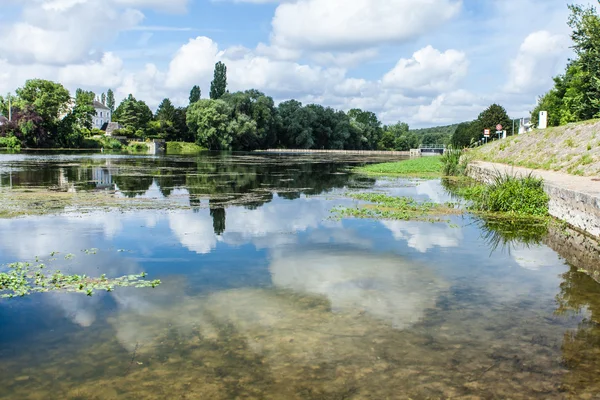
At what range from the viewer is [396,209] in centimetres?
1650

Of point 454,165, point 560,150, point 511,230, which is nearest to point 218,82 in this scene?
point 454,165

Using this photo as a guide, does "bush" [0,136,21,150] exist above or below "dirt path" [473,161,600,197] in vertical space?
above

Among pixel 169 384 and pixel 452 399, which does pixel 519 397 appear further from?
pixel 169 384

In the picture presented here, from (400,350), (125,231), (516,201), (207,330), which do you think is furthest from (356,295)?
(516,201)

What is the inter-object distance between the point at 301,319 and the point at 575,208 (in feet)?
32.4

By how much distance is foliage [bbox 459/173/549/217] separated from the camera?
622 inches

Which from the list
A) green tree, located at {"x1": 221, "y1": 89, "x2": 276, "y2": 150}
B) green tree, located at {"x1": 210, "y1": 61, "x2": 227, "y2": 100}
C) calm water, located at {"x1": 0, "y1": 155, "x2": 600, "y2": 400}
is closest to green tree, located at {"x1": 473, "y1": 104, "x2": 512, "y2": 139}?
green tree, located at {"x1": 221, "y1": 89, "x2": 276, "y2": 150}

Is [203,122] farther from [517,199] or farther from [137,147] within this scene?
[517,199]

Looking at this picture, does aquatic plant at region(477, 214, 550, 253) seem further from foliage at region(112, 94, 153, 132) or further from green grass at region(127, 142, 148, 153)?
foliage at region(112, 94, 153, 132)

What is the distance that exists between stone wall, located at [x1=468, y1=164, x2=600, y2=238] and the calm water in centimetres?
99

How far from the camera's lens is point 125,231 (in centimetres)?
1193

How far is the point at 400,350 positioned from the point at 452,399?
107cm

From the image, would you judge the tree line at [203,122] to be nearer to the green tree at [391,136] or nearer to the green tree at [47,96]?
the green tree at [47,96]

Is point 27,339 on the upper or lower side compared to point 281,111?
lower
